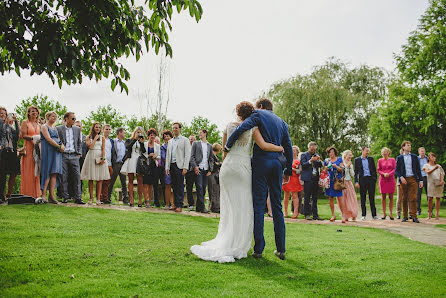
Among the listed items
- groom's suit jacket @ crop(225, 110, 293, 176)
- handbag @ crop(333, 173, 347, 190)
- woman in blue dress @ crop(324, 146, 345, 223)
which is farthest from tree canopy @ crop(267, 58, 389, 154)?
groom's suit jacket @ crop(225, 110, 293, 176)

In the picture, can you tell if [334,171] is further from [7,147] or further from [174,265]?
[7,147]

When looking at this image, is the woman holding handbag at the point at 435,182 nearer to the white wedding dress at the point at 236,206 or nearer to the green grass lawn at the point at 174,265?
the green grass lawn at the point at 174,265

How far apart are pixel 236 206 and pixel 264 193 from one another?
475 mm

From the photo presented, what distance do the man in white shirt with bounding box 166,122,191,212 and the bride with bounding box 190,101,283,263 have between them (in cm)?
562

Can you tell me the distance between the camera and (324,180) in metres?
12.2

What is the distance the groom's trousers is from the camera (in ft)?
18.7

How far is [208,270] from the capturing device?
4809 mm

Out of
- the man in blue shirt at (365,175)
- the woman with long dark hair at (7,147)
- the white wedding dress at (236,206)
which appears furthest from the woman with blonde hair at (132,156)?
the man in blue shirt at (365,175)

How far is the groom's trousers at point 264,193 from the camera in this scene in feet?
18.7

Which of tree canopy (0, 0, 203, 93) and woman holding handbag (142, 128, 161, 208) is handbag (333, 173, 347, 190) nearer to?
woman holding handbag (142, 128, 161, 208)

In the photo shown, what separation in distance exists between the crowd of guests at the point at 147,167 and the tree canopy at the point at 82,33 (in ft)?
17.8

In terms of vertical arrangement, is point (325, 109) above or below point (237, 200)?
above

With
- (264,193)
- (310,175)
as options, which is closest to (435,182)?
(310,175)

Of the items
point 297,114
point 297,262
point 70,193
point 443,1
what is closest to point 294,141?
point 297,114
